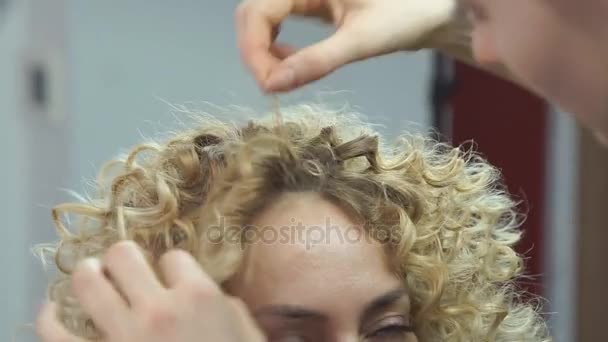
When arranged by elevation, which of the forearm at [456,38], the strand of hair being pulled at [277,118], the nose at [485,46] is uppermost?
the forearm at [456,38]

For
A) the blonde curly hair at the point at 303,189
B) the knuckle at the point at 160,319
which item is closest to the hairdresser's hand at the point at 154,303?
the knuckle at the point at 160,319

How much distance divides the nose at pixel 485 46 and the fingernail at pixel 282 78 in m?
0.19

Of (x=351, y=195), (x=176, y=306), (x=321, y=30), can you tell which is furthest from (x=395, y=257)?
(x=321, y=30)

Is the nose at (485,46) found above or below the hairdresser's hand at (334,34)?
below

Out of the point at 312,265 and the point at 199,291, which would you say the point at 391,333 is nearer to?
the point at 312,265

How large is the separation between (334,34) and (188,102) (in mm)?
718

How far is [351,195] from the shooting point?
85 cm

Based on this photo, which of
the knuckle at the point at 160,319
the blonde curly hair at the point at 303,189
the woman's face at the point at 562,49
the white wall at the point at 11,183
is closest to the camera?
the woman's face at the point at 562,49

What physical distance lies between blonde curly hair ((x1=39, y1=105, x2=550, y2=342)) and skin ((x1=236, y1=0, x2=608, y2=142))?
0.12 m

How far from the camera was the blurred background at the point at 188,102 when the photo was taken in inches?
61.6

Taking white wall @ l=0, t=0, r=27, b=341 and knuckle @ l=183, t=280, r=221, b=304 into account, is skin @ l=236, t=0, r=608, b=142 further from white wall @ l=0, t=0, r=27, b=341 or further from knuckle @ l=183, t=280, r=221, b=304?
white wall @ l=0, t=0, r=27, b=341

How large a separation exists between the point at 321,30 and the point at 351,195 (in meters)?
0.88

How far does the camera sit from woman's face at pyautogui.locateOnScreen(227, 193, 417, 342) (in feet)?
2.51

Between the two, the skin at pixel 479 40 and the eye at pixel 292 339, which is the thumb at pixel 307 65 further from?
the eye at pixel 292 339
